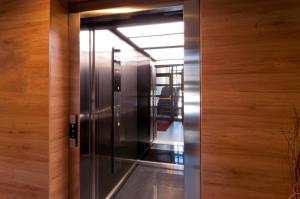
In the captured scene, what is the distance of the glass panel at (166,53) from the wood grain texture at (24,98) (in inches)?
113

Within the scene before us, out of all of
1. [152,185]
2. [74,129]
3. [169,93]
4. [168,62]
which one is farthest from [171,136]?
[74,129]

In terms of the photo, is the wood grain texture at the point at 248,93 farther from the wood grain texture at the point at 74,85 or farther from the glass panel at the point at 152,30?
the glass panel at the point at 152,30

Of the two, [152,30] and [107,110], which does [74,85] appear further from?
[152,30]

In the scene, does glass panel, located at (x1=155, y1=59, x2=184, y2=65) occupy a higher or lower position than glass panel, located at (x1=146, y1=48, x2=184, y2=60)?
lower

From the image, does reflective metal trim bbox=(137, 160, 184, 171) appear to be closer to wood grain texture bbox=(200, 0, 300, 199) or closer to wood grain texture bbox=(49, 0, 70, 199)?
wood grain texture bbox=(49, 0, 70, 199)

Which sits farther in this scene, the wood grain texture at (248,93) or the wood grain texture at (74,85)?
the wood grain texture at (74,85)

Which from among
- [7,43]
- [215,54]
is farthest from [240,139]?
[7,43]

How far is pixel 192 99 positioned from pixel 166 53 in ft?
11.0

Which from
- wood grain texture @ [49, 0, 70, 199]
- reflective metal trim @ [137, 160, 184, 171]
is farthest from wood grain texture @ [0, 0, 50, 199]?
reflective metal trim @ [137, 160, 184, 171]

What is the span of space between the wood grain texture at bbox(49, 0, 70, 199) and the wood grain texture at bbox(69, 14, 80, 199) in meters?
0.03

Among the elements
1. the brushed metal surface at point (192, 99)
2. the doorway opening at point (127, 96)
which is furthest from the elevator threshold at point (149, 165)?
the brushed metal surface at point (192, 99)

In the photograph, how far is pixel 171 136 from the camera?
5.62 meters

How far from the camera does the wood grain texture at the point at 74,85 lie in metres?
1.61

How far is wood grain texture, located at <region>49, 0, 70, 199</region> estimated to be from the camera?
4.73 ft
